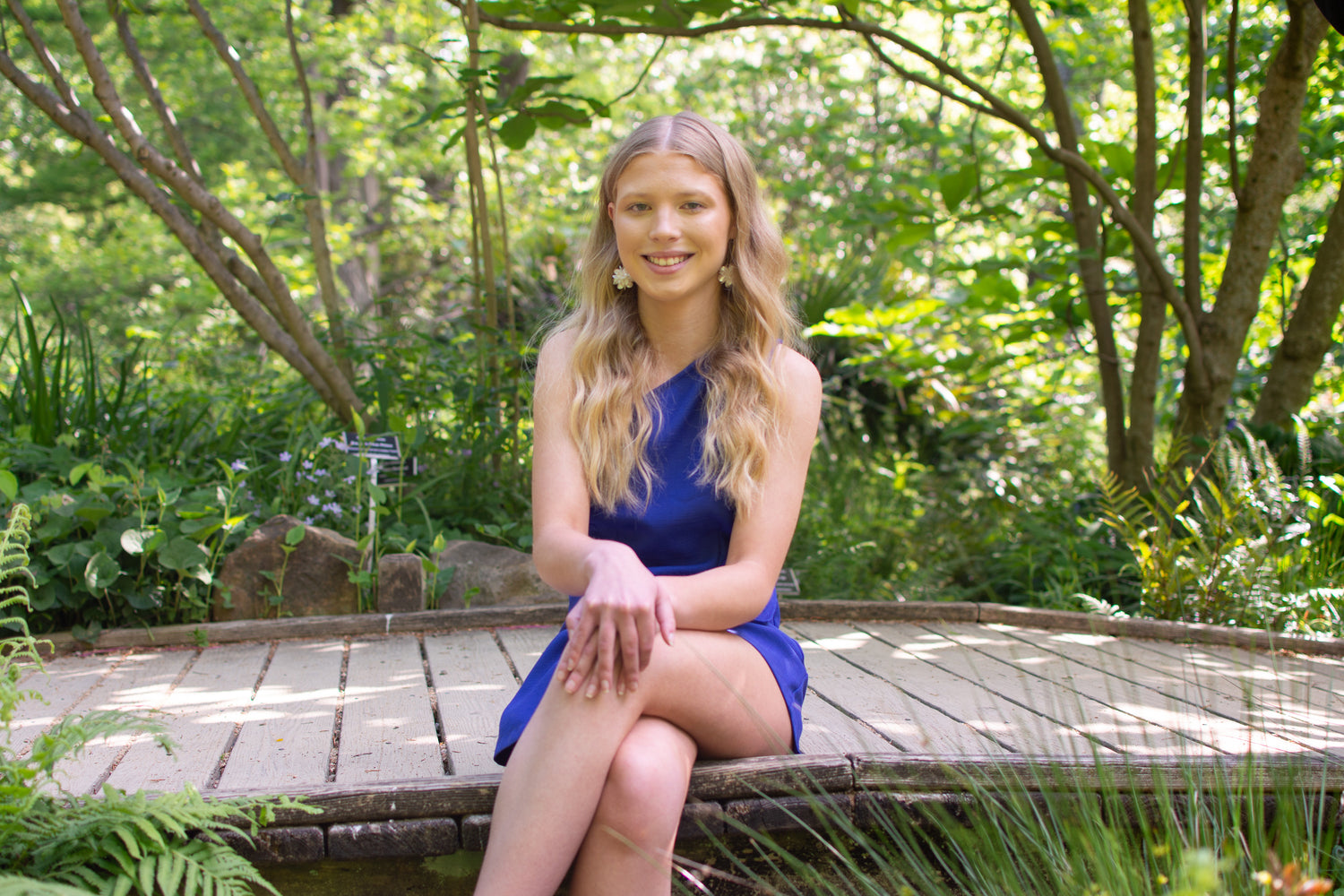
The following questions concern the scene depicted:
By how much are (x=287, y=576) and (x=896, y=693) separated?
72.9 inches

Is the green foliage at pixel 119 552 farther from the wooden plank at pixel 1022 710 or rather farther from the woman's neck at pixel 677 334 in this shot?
the wooden plank at pixel 1022 710

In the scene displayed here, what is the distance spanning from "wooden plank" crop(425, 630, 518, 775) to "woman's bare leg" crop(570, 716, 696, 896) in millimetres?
380

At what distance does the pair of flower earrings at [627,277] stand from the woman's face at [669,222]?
64mm

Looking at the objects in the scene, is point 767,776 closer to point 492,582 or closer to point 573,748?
point 573,748

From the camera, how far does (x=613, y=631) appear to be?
144 cm

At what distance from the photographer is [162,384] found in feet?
14.7

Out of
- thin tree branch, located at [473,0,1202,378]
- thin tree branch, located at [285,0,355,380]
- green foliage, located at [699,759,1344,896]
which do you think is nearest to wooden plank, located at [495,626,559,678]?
green foliage, located at [699,759,1344,896]

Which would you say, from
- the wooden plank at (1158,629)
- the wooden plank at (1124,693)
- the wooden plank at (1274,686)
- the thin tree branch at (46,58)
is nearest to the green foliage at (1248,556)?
the wooden plank at (1158,629)

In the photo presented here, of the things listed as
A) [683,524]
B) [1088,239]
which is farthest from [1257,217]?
[683,524]

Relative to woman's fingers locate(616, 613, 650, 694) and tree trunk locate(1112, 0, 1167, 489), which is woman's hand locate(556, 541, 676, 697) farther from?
tree trunk locate(1112, 0, 1167, 489)

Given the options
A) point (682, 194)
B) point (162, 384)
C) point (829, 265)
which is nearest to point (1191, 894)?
point (682, 194)

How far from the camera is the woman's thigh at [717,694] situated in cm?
154

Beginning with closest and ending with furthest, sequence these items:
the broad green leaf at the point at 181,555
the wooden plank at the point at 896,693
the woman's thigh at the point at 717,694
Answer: the woman's thigh at the point at 717,694 → the wooden plank at the point at 896,693 → the broad green leaf at the point at 181,555

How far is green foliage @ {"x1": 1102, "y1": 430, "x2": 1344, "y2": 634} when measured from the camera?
3014 millimetres
